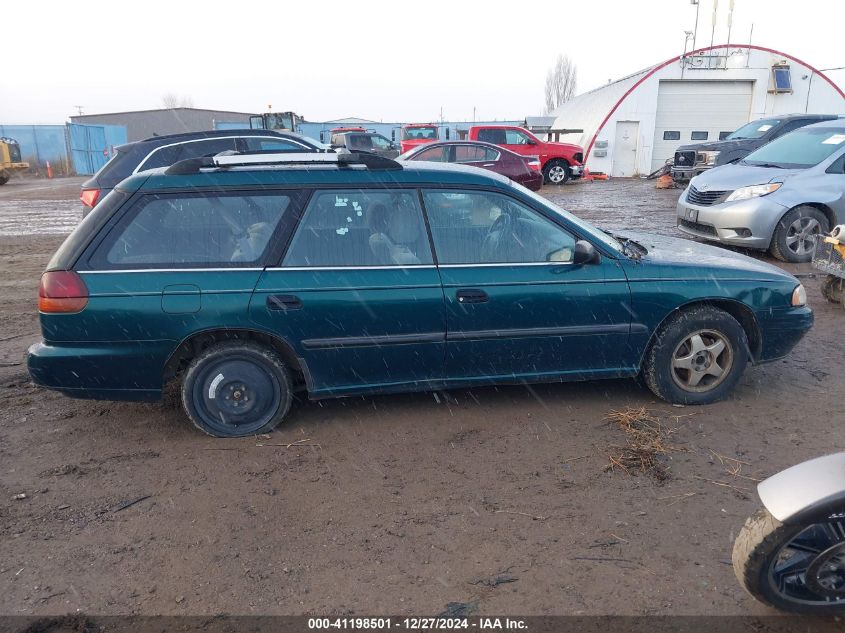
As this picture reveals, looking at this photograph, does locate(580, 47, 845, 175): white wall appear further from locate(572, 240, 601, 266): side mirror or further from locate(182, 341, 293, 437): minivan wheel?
locate(182, 341, 293, 437): minivan wheel

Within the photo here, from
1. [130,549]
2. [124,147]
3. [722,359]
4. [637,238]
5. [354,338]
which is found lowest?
[130,549]

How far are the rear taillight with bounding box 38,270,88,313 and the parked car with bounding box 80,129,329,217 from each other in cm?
541

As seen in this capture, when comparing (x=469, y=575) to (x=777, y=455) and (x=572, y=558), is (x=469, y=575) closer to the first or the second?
(x=572, y=558)

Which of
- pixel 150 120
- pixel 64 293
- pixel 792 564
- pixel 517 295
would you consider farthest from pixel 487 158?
pixel 150 120

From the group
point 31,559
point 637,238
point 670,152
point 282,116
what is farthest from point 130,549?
point 282,116

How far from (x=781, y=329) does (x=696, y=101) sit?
78.5 feet

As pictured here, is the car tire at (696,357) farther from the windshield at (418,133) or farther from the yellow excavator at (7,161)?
the yellow excavator at (7,161)

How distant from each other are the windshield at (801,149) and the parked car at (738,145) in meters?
4.07

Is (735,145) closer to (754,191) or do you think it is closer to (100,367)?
(754,191)

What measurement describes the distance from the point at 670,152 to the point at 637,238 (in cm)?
2318

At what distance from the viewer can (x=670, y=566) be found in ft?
8.81

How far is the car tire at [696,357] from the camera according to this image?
4.04m

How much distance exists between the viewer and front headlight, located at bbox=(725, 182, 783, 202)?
27.0ft

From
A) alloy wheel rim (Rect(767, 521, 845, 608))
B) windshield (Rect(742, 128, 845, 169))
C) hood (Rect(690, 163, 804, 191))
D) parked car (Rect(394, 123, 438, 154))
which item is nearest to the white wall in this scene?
parked car (Rect(394, 123, 438, 154))
